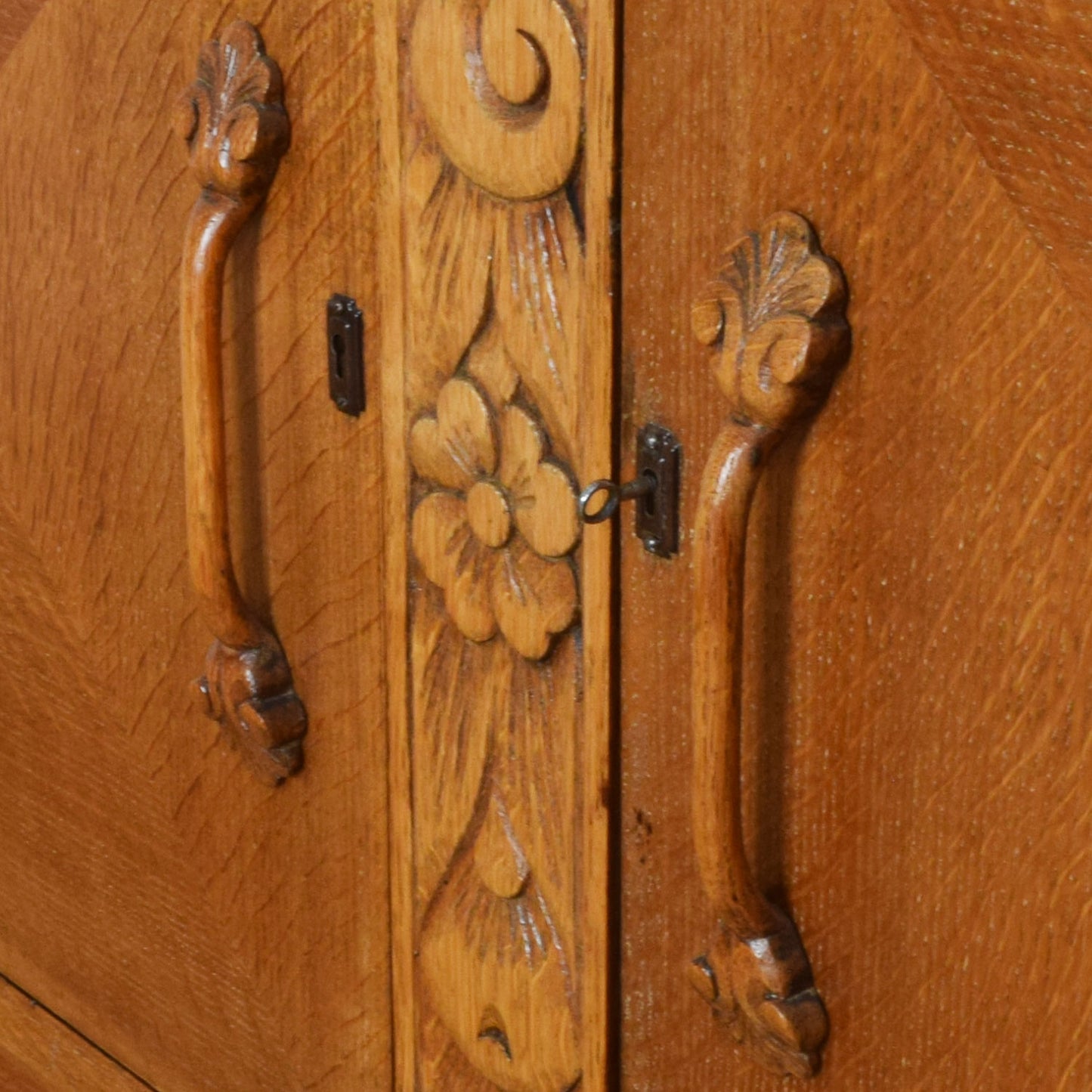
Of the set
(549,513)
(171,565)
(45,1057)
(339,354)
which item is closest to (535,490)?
(549,513)

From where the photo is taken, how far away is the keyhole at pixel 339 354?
80 centimetres

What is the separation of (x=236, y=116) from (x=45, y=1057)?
56cm

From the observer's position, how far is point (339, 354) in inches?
31.4

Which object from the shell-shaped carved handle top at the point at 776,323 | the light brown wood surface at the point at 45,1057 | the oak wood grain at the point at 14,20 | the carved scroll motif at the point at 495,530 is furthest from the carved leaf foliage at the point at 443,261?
the light brown wood surface at the point at 45,1057

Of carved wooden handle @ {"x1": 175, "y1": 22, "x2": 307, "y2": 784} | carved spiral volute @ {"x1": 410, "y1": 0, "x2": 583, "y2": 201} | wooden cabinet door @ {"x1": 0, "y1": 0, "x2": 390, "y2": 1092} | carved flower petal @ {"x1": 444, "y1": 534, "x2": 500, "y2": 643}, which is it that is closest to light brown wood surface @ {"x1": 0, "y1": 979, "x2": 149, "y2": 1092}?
wooden cabinet door @ {"x1": 0, "y1": 0, "x2": 390, "y2": 1092}

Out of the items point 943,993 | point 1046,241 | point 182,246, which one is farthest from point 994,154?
point 182,246

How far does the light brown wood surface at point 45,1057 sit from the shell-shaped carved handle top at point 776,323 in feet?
1.93

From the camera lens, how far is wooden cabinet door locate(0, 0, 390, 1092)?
2.66ft

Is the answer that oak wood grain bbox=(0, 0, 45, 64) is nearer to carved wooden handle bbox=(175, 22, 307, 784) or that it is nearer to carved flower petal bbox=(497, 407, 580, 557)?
carved wooden handle bbox=(175, 22, 307, 784)

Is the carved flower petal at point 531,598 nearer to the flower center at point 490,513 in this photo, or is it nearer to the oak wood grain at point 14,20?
the flower center at point 490,513

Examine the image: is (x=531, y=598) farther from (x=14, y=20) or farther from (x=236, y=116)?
(x=14, y=20)

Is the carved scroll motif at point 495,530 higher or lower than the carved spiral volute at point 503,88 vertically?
lower

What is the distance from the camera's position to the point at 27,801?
3.48 feet

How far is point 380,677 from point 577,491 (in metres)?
0.15
